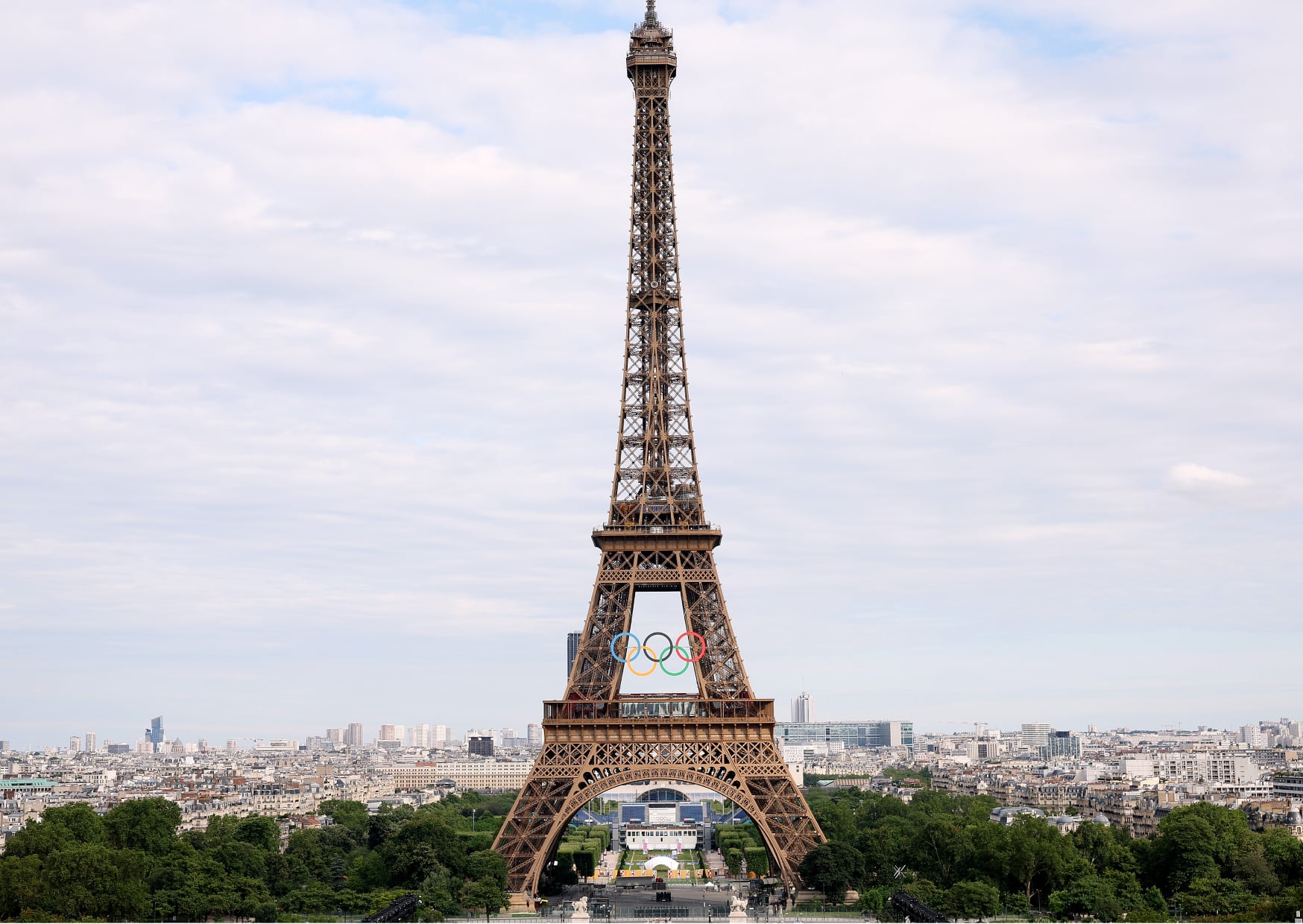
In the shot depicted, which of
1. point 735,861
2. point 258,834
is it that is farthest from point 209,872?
point 735,861

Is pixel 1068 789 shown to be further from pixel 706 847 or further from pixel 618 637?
pixel 618 637

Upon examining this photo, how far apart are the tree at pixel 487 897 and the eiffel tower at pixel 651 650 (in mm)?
1238

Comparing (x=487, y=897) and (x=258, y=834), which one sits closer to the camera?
(x=487, y=897)

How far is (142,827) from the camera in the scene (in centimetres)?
8825

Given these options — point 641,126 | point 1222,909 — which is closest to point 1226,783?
point 1222,909

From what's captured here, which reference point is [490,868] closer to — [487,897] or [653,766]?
[487,897]

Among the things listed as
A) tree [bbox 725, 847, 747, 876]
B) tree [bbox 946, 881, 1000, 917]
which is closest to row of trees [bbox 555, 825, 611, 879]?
tree [bbox 725, 847, 747, 876]

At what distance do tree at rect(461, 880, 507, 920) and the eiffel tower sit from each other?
1.24 m

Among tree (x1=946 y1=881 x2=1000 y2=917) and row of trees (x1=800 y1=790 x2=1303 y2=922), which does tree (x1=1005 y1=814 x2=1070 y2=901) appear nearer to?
row of trees (x1=800 y1=790 x2=1303 y2=922)

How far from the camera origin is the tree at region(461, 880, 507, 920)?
2901 inches

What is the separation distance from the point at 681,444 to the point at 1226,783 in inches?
4511

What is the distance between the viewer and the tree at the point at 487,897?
73.7 meters

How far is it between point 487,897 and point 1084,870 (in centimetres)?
3021

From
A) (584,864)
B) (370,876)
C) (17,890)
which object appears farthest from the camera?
(584,864)
